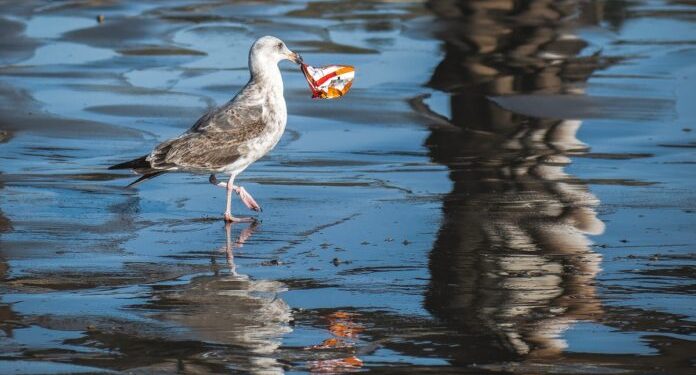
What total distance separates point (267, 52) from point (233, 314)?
3.56 m

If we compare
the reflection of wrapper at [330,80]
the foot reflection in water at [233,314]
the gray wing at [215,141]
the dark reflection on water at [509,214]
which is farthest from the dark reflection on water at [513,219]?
the gray wing at [215,141]

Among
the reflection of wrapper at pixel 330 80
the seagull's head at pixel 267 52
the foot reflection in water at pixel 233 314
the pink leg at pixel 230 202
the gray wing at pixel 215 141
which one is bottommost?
the foot reflection in water at pixel 233 314

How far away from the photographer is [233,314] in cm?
737

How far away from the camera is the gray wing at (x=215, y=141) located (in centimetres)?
994

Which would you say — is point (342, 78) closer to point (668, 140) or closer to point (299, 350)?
point (668, 140)

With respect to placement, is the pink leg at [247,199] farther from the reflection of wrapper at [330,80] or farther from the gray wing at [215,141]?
the reflection of wrapper at [330,80]

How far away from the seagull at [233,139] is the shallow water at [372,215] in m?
0.33

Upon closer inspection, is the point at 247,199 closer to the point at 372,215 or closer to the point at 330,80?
the point at 372,215

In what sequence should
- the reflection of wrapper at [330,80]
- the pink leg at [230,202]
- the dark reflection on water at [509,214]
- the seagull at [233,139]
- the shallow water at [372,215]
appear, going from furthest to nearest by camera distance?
the reflection of wrapper at [330,80] < the seagull at [233,139] < the pink leg at [230,202] < the dark reflection on water at [509,214] < the shallow water at [372,215]

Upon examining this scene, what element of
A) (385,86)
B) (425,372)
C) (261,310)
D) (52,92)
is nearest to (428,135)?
(385,86)

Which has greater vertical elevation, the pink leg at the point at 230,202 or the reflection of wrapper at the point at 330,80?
the reflection of wrapper at the point at 330,80

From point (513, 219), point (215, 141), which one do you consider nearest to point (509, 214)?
point (513, 219)

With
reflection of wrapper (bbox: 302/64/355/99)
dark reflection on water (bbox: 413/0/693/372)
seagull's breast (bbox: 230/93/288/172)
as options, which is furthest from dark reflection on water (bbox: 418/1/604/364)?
seagull's breast (bbox: 230/93/288/172)

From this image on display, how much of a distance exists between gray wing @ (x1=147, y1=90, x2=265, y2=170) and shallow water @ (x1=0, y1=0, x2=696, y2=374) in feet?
1.31
